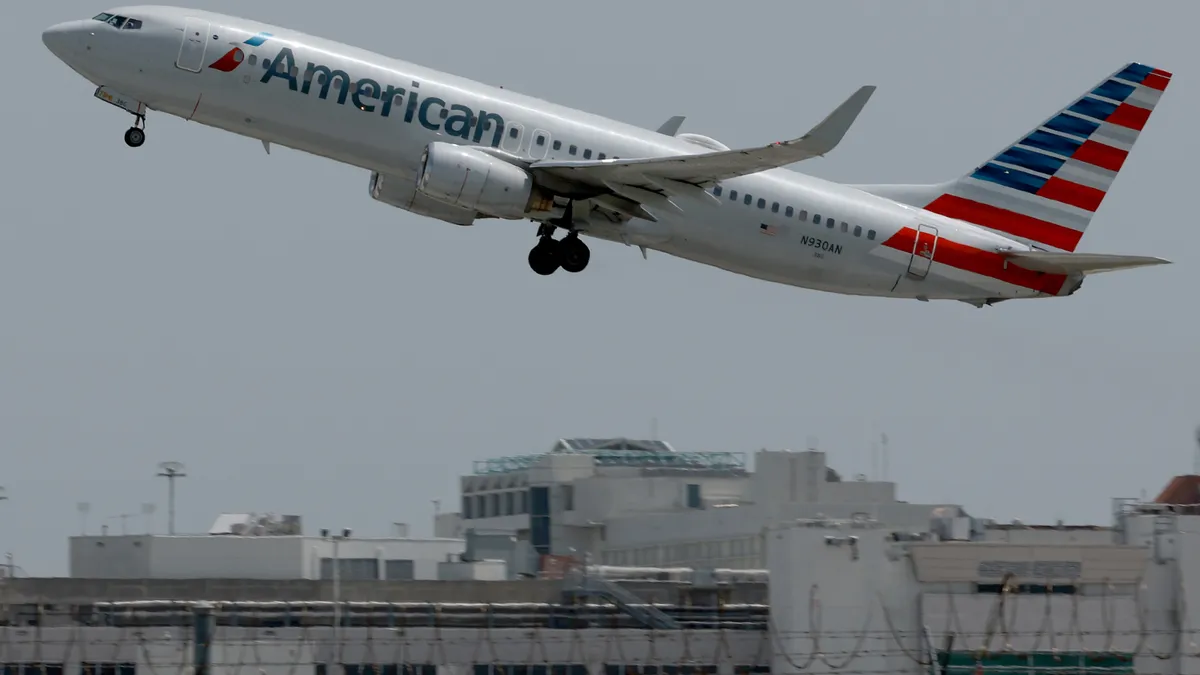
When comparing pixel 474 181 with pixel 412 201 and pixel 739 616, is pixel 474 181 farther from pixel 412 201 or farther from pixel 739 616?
pixel 739 616

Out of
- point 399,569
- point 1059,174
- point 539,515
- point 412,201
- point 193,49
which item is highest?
point 193,49

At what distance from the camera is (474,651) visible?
147ft

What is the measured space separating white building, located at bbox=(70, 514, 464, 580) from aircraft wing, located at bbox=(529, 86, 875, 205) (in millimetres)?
16612

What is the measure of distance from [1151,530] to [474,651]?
16.5m

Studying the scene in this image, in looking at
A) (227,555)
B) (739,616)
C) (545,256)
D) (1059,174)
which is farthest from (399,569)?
(1059,174)

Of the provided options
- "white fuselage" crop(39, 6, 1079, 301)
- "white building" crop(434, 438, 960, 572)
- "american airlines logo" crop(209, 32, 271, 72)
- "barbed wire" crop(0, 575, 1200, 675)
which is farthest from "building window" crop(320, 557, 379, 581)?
"american airlines logo" crop(209, 32, 271, 72)

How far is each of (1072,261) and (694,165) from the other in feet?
34.3

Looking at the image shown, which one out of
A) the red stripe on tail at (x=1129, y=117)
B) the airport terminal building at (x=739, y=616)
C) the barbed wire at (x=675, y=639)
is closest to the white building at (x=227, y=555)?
the airport terminal building at (x=739, y=616)

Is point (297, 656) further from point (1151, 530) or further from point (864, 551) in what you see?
point (1151, 530)

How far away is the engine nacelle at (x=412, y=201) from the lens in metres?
51.2

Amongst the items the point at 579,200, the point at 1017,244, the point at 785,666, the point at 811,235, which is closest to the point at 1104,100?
the point at 1017,244

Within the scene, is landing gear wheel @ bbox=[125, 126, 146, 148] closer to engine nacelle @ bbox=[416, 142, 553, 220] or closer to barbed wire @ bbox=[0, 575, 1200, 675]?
engine nacelle @ bbox=[416, 142, 553, 220]

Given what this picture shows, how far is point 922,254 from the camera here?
172 ft

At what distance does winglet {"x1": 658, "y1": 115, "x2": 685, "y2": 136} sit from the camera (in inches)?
2078
